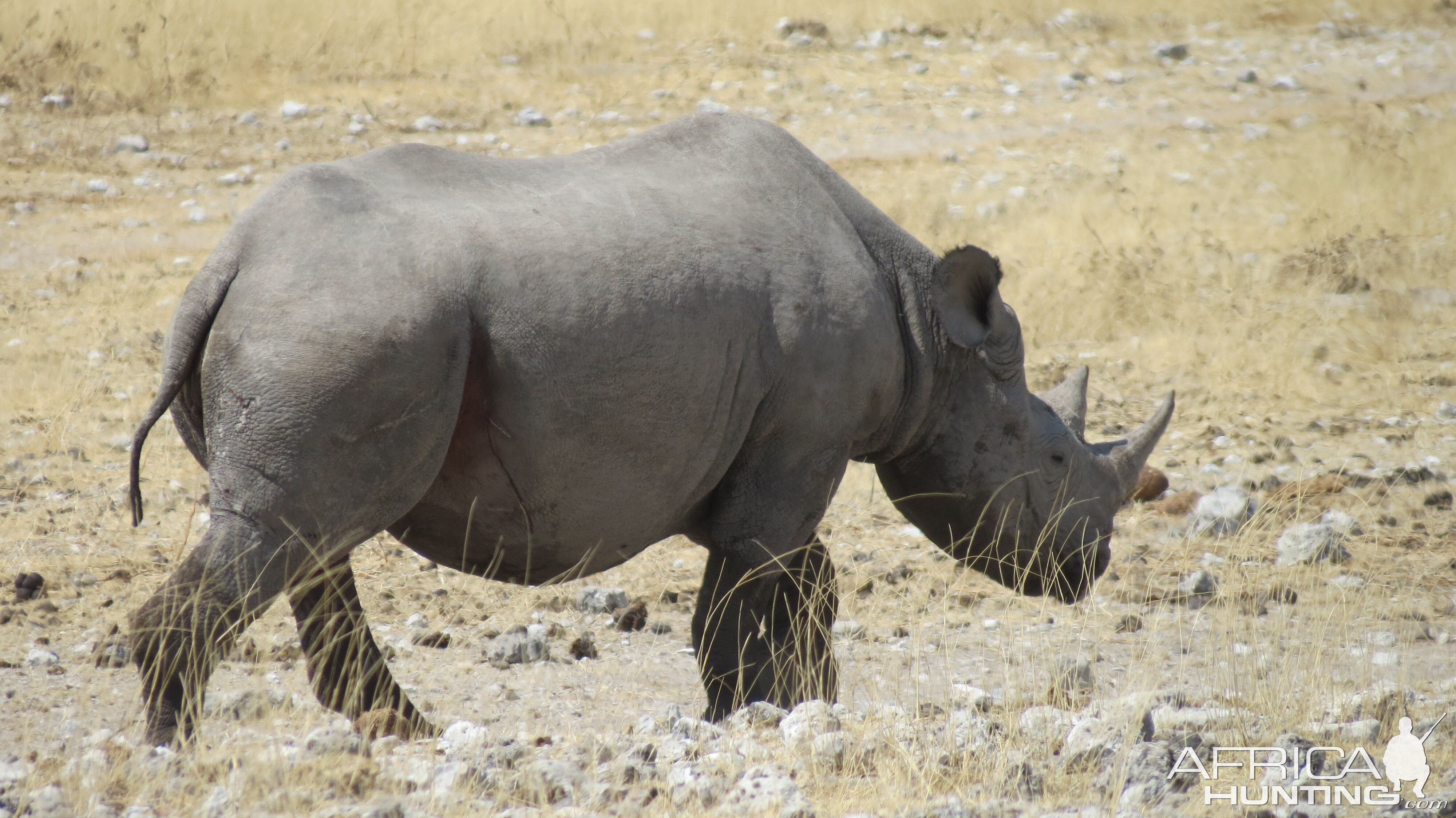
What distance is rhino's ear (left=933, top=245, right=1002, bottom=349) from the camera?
18.5ft

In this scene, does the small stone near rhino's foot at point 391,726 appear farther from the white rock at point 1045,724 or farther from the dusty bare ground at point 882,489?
the white rock at point 1045,724

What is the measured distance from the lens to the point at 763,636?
18.1ft

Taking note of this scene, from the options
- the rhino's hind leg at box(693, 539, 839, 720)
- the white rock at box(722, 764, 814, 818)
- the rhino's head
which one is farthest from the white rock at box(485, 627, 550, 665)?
the white rock at box(722, 764, 814, 818)

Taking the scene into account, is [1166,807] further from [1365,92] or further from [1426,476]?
[1365,92]

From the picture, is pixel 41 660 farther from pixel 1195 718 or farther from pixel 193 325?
pixel 1195 718

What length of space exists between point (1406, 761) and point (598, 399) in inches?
104

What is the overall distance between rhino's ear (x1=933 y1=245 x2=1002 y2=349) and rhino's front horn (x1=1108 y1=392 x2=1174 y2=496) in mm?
Answer: 953

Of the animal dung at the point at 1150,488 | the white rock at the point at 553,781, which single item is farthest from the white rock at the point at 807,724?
the animal dung at the point at 1150,488

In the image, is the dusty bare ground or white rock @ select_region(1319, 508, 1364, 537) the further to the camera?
white rock @ select_region(1319, 508, 1364, 537)

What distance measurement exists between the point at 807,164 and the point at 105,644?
3.23m

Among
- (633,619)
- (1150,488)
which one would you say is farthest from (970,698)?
(1150,488)

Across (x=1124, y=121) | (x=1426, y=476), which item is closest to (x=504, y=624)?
(x=1426, y=476)

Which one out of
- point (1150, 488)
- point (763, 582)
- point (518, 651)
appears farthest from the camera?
point (1150, 488)

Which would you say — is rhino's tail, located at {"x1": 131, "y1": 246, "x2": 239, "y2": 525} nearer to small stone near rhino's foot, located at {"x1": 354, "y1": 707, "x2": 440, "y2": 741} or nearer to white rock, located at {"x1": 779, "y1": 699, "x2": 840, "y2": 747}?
small stone near rhino's foot, located at {"x1": 354, "y1": 707, "x2": 440, "y2": 741}
